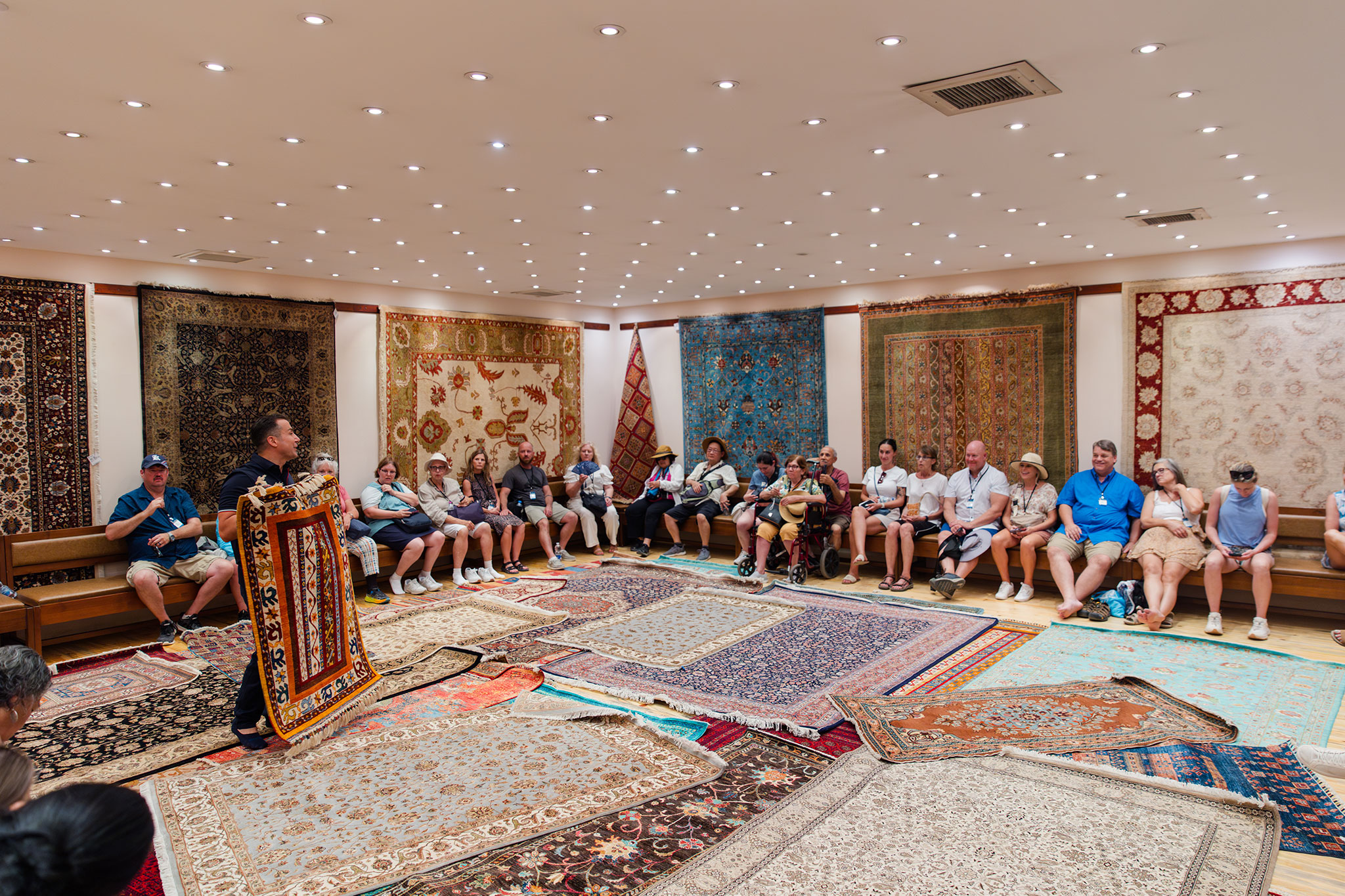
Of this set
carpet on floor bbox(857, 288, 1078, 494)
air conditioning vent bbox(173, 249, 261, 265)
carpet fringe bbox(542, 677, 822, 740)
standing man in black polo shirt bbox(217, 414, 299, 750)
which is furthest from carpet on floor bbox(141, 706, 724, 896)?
carpet on floor bbox(857, 288, 1078, 494)

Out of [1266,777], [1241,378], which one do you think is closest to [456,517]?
[1266,777]

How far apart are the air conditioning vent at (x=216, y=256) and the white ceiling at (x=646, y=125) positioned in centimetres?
16

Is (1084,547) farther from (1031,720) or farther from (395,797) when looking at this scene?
(395,797)

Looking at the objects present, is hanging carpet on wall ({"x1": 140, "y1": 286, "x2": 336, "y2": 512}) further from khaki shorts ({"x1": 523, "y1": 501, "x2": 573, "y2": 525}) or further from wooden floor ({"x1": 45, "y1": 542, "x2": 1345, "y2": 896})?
khaki shorts ({"x1": 523, "y1": 501, "x2": 573, "y2": 525})

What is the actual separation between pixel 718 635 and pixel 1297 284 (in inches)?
204

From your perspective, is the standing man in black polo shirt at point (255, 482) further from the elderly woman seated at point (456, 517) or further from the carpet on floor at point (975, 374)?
the carpet on floor at point (975, 374)

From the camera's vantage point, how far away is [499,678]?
4680 mm

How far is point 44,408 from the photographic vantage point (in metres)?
6.00

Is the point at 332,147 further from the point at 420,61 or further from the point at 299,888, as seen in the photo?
the point at 299,888

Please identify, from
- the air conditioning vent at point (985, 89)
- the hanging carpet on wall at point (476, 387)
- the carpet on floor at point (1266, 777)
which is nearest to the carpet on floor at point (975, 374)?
the hanging carpet on wall at point (476, 387)

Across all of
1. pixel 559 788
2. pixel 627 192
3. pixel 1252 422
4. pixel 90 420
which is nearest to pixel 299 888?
pixel 559 788

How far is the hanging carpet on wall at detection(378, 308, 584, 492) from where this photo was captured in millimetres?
8195

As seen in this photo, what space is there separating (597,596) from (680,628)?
119 centimetres

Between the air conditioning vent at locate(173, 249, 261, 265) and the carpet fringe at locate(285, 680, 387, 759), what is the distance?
382cm
